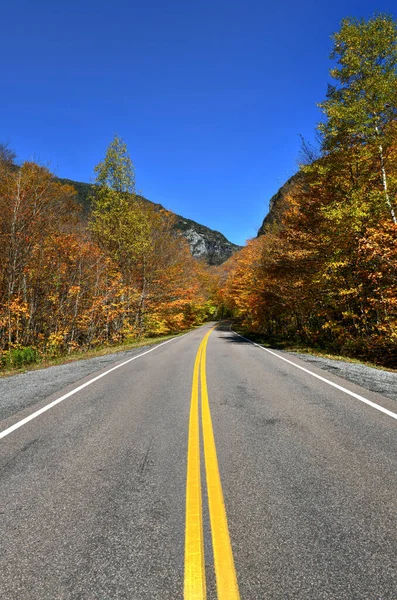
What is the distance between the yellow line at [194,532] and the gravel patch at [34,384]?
3745mm

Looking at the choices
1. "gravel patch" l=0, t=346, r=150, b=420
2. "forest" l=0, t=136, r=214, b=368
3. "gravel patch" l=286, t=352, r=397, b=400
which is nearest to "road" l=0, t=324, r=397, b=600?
"gravel patch" l=0, t=346, r=150, b=420

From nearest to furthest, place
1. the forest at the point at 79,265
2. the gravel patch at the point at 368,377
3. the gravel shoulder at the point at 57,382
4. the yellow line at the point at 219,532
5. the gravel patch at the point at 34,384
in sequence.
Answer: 1. the yellow line at the point at 219,532
2. the gravel patch at the point at 34,384
3. the gravel shoulder at the point at 57,382
4. the gravel patch at the point at 368,377
5. the forest at the point at 79,265

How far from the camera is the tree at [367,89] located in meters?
11.0

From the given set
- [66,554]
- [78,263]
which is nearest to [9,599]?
[66,554]

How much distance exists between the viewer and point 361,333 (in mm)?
13445

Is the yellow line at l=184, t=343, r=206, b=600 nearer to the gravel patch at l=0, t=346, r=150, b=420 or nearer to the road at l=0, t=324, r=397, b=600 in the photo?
the road at l=0, t=324, r=397, b=600

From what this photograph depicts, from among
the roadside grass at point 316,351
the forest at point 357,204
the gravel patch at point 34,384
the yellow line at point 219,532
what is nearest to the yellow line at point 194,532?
the yellow line at point 219,532

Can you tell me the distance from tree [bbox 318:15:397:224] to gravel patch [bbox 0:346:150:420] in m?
12.6

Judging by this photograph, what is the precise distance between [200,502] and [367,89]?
14811mm

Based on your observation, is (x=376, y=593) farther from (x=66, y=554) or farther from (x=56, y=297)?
(x=56, y=297)

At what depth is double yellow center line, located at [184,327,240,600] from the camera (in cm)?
184

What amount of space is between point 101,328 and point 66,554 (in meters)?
18.5

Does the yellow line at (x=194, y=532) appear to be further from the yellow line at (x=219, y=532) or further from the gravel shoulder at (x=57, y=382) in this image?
the gravel shoulder at (x=57, y=382)


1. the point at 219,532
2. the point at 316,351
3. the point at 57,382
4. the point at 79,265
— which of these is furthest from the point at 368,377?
the point at 79,265
